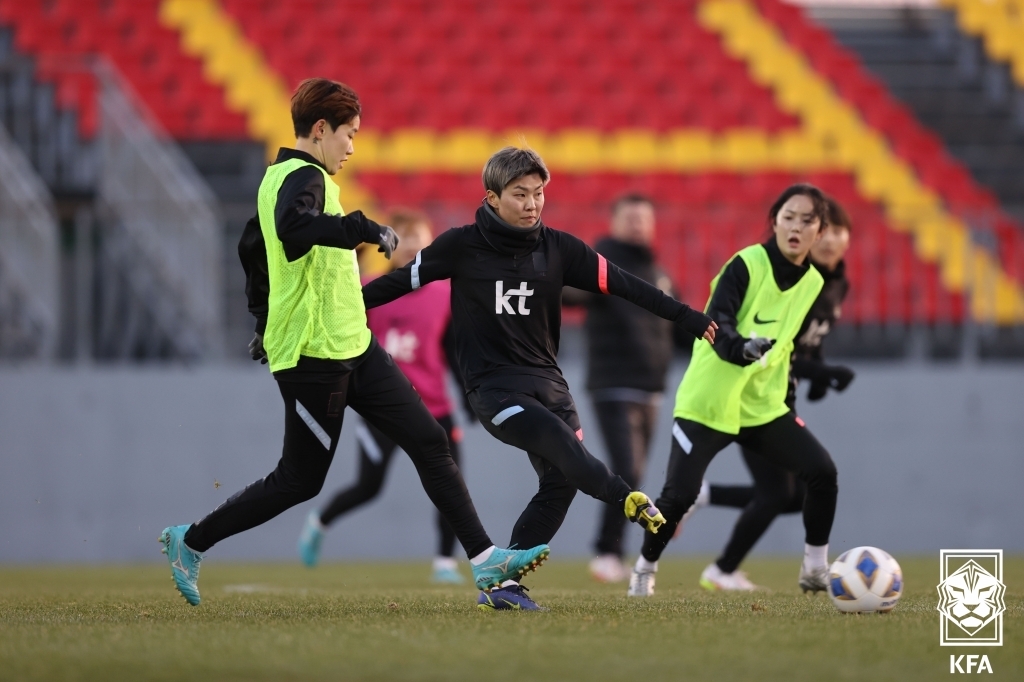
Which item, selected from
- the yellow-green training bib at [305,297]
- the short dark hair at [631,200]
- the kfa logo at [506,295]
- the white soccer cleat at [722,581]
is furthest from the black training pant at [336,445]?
the short dark hair at [631,200]

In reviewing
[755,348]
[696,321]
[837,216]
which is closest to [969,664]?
[755,348]

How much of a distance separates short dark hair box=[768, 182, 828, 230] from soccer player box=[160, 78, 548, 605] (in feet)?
6.07

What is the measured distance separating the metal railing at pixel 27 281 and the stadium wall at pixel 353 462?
24 cm

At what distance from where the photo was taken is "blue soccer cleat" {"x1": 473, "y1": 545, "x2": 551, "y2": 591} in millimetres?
4527

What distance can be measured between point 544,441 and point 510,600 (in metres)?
0.57

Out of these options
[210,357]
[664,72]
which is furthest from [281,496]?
[664,72]

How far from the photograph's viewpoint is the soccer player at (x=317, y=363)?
15.0ft

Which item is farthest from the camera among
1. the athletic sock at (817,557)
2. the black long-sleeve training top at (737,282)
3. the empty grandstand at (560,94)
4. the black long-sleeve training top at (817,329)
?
the empty grandstand at (560,94)

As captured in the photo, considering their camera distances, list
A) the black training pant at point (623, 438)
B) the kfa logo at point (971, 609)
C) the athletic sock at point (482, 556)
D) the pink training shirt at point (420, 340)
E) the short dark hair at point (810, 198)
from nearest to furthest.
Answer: the kfa logo at point (971, 609), the athletic sock at point (482, 556), the short dark hair at point (810, 198), the black training pant at point (623, 438), the pink training shirt at point (420, 340)

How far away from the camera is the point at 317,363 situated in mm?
4594

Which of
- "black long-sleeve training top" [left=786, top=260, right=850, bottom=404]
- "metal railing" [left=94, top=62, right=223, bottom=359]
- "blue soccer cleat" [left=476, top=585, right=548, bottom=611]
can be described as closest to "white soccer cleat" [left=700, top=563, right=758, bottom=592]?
"black long-sleeve training top" [left=786, top=260, right=850, bottom=404]

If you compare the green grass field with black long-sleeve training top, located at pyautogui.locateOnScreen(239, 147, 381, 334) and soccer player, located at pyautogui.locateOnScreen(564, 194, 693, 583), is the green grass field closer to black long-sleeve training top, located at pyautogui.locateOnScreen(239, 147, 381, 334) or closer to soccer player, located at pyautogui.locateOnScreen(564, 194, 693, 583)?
black long-sleeve training top, located at pyautogui.locateOnScreen(239, 147, 381, 334)

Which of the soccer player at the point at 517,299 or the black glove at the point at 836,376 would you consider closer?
the soccer player at the point at 517,299

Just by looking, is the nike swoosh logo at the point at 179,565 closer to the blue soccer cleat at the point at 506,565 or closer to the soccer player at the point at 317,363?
the soccer player at the point at 317,363
